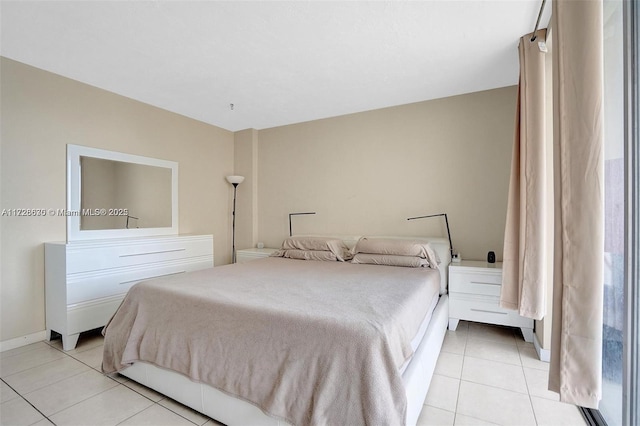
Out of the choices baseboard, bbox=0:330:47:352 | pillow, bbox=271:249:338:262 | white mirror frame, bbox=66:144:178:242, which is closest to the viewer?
baseboard, bbox=0:330:47:352

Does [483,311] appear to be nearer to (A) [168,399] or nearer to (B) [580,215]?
(B) [580,215]

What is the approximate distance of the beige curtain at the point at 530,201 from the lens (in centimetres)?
183

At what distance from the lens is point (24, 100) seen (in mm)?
2461

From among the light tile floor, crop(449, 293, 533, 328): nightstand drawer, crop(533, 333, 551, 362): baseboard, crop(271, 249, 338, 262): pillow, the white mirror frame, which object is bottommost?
the light tile floor

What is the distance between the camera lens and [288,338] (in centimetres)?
128

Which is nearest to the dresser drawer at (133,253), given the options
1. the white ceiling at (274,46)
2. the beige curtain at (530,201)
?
the white ceiling at (274,46)

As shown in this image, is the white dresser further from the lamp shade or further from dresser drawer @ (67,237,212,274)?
the lamp shade

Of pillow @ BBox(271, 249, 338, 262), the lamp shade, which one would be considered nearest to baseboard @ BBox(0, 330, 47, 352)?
pillow @ BBox(271, 249, 338, 262)

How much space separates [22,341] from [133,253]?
3.47 feet

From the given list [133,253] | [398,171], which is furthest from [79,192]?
[398,171]

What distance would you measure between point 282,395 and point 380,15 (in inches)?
87.9

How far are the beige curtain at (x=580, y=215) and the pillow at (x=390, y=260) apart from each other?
4.94ft

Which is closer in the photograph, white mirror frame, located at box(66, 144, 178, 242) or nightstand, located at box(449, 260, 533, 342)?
nightstand, located at box(449, 260, 533, 342)

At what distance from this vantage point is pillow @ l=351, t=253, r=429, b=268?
2582 mm
